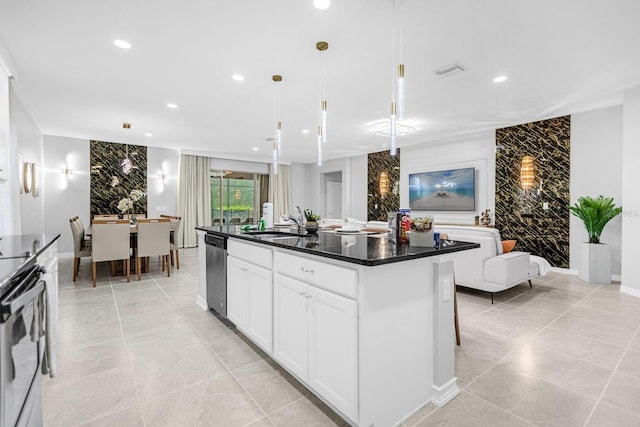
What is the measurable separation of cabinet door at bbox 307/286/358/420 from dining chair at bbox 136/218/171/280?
156 inches

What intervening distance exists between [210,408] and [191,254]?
599 cm

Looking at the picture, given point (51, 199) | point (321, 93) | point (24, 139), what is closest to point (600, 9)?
point (321, 93)

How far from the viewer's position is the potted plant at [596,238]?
14.6 feet

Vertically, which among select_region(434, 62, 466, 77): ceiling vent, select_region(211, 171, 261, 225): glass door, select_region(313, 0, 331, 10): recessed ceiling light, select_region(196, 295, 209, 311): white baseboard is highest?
select_region(434, 62, 466, 77): ceiling vent

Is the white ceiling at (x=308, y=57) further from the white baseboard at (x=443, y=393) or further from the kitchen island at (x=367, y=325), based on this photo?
the white baseboard at (x=443, y=393)

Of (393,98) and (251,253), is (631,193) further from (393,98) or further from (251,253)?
(251,253)

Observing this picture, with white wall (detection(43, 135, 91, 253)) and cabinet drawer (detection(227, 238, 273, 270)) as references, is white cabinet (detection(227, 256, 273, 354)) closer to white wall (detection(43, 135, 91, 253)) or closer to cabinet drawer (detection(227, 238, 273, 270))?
cabinet drawer (detection(227, 238, 273, 270))

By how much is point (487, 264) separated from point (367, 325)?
2743mm

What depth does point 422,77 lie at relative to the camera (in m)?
3.63

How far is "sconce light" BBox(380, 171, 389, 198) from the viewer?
8305mm

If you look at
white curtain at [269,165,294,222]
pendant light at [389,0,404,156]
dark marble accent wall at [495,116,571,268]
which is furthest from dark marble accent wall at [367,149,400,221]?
pendant light at [389,0,404,156]

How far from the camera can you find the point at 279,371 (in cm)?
215

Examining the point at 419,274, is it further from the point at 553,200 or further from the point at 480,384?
the point at 553,200

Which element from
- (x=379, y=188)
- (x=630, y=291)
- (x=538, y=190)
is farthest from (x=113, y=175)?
(x=630, y=291)
